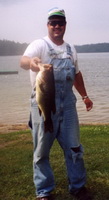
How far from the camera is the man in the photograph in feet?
14.9

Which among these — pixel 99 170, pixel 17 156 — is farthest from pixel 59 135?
pixel 17 156

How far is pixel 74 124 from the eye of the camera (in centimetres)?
474

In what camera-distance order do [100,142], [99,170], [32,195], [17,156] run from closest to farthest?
[32,195] → [99,170] → [17,156] → [100,142]

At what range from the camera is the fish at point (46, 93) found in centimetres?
412

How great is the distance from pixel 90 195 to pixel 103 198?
20cm

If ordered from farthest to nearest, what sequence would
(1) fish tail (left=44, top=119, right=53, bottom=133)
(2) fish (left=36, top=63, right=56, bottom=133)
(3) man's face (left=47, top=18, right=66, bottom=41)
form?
(3) man's face (left=47, top=18, right=66, bottom=41), (1) fish tail (left=44, top=119, right=53, bottom=133), (2) fish (left=36, top=63, right=56, bottom=133)

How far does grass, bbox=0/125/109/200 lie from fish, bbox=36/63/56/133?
4.38 ft

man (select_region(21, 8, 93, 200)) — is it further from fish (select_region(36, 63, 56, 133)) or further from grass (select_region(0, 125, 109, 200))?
grass (select_region(0, 125, 109, 200))

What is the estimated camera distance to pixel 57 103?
4602 millimetres

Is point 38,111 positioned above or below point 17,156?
above

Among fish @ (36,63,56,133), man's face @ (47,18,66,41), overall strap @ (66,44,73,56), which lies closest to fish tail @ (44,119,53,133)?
fish @ (36,63,56,133)

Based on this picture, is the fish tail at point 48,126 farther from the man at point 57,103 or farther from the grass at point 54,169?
the grass at point 54,169

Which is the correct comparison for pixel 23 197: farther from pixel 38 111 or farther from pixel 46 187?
pixel 38 111

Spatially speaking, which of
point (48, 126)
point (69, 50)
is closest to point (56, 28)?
point (69, 50)
